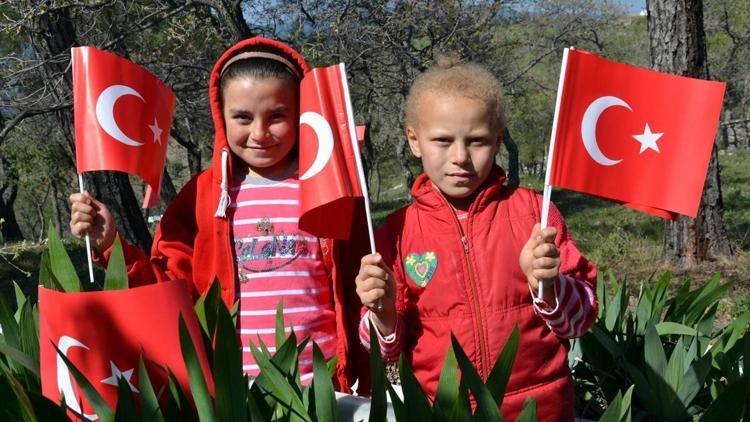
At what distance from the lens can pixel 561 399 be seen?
1937 millimetres

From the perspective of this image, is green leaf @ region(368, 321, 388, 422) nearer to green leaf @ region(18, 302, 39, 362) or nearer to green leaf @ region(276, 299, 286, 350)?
green leaf @ region(276, 299, 286, 350)

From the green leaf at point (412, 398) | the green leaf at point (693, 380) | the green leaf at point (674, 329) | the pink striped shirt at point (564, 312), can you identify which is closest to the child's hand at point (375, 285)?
the pink striped shirt at point (564, 312)

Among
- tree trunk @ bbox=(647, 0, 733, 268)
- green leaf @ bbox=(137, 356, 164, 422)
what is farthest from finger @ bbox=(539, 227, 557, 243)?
tree trunk @ bbox=(647, 0, 733, 268)

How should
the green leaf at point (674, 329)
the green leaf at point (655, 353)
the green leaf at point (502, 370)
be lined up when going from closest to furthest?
the green leaf at point (502, 370) < the green leaf at point (655, 353) < the green leaf at point (674, 329)

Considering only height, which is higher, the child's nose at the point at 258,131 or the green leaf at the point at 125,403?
the child's nose at the point at 258,131

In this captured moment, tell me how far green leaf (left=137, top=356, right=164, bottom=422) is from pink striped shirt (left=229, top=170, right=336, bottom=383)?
0.58 m

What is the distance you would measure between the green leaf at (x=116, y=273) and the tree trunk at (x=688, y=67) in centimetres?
465

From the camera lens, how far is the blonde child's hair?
1.88 m

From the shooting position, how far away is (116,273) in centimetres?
198

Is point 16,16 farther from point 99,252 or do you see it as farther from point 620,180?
point 620,180

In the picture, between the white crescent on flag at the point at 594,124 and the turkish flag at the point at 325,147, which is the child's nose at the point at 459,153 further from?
the white crescent on flag at the point at 594,124

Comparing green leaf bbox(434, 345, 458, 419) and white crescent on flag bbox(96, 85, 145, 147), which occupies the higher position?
white crescent on flag bbox(96, 85, 145, 147)

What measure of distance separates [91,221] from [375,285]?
1.01 meters

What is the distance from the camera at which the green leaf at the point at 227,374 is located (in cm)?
149
